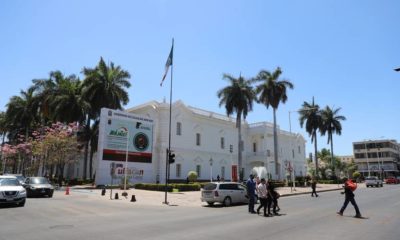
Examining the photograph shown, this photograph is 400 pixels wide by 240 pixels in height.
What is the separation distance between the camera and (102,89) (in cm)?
4822

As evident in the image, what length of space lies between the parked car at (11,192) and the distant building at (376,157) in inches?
4225

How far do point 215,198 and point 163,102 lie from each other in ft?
96.5

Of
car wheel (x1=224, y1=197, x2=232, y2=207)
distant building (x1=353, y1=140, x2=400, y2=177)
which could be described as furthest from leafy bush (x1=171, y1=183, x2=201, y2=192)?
distant building (x1=353, y1=140, x2=400, y2=177)

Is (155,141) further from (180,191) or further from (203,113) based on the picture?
(180,191)

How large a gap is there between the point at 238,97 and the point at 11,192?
35.4 meters

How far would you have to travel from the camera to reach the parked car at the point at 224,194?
2095cm

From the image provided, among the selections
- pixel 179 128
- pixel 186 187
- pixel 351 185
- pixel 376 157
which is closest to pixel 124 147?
pixel 186 187

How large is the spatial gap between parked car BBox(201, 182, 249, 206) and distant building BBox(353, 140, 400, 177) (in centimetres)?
9710

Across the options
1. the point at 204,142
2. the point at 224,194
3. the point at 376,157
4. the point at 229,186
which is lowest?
the point at 224,194

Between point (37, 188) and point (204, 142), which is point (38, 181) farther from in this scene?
point (204, 142)

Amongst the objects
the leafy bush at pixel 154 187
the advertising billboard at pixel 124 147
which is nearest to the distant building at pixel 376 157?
Answer: the advertising billboard at pixel 124 147

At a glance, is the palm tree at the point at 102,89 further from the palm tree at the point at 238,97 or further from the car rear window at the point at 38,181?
the car rear window at the point at 38,181

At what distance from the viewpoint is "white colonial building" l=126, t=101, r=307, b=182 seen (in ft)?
155

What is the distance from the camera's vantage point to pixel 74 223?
1254 centimetres
